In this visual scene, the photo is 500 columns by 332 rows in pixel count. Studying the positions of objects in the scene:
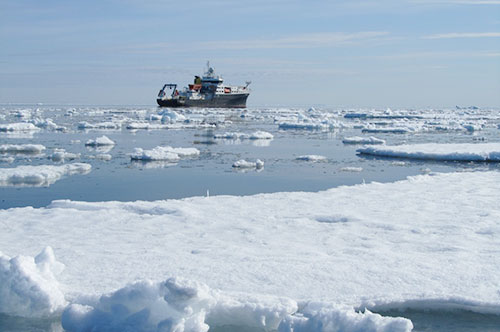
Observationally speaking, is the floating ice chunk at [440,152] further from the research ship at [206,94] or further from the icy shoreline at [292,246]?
the research ship at [206,94]

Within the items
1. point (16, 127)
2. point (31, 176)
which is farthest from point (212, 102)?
point (31, 176)

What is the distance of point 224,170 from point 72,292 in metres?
8.56

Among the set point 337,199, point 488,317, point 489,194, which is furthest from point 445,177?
point 488,317

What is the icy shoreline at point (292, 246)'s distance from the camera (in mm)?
3891

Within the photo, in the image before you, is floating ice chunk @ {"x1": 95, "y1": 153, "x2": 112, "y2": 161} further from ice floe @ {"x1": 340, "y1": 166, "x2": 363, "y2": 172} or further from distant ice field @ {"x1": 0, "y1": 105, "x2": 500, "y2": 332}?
ice floe @ {"x1": 340, "y1": 166, "x2": 363, "y2": 172}

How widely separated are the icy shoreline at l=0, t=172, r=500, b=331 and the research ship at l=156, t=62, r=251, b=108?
177ft

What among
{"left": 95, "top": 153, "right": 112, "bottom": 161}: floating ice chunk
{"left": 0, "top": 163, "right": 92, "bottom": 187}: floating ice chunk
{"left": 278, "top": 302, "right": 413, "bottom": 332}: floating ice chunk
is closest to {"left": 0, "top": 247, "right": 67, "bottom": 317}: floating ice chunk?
{"left": 278, "top": 302, "right": 413, "bottom": 332}: floating ice chunk

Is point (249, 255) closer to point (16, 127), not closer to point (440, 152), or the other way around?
point (440, 152)

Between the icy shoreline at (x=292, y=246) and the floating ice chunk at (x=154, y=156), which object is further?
the floating ice chunk at (x=154, y=156)

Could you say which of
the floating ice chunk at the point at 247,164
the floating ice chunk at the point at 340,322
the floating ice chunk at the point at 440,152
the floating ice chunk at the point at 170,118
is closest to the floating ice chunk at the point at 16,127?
the floating ice chunk at the point at 170,118

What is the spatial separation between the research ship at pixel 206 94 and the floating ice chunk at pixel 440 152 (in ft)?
150

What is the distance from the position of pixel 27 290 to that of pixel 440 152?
12.8 metres

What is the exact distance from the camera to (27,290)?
12.3 feet

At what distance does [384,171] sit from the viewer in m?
12.4
